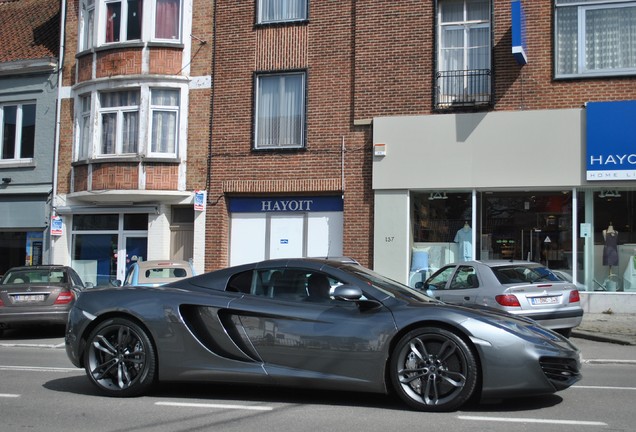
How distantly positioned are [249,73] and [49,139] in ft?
20.6

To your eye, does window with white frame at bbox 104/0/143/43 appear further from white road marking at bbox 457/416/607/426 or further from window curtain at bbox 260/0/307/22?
white road marking at bbox 457/416/607/426

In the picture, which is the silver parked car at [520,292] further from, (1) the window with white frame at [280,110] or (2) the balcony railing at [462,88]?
(1) the window with white frame at [280,110]

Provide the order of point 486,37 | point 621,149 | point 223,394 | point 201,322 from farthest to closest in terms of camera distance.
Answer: point 486,37
point 621,149
point 223,394
point 201,322

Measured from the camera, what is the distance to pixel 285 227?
1720 cm

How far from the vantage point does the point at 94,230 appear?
18750 millimetres

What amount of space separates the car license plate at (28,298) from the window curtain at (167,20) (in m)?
8.57

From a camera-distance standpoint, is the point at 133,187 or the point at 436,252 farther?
the point at 133,187

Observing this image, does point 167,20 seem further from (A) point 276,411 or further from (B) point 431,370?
(B) point 431,370

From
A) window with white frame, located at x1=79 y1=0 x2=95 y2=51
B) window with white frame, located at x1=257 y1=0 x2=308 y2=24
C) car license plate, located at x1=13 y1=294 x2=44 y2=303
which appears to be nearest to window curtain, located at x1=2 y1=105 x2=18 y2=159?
window with white frame, located at x1=79 y1=0 x2=95 y2=51

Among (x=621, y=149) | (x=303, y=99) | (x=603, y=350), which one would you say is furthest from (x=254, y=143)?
(x=603, y=350)

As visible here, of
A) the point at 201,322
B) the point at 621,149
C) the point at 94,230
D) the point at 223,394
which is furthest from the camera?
the point at 94,230

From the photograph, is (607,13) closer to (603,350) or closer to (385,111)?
(385,111)

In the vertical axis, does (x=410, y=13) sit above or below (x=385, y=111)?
above

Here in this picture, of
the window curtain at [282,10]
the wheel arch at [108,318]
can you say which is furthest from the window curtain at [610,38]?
the wheel arch at [108,318]
